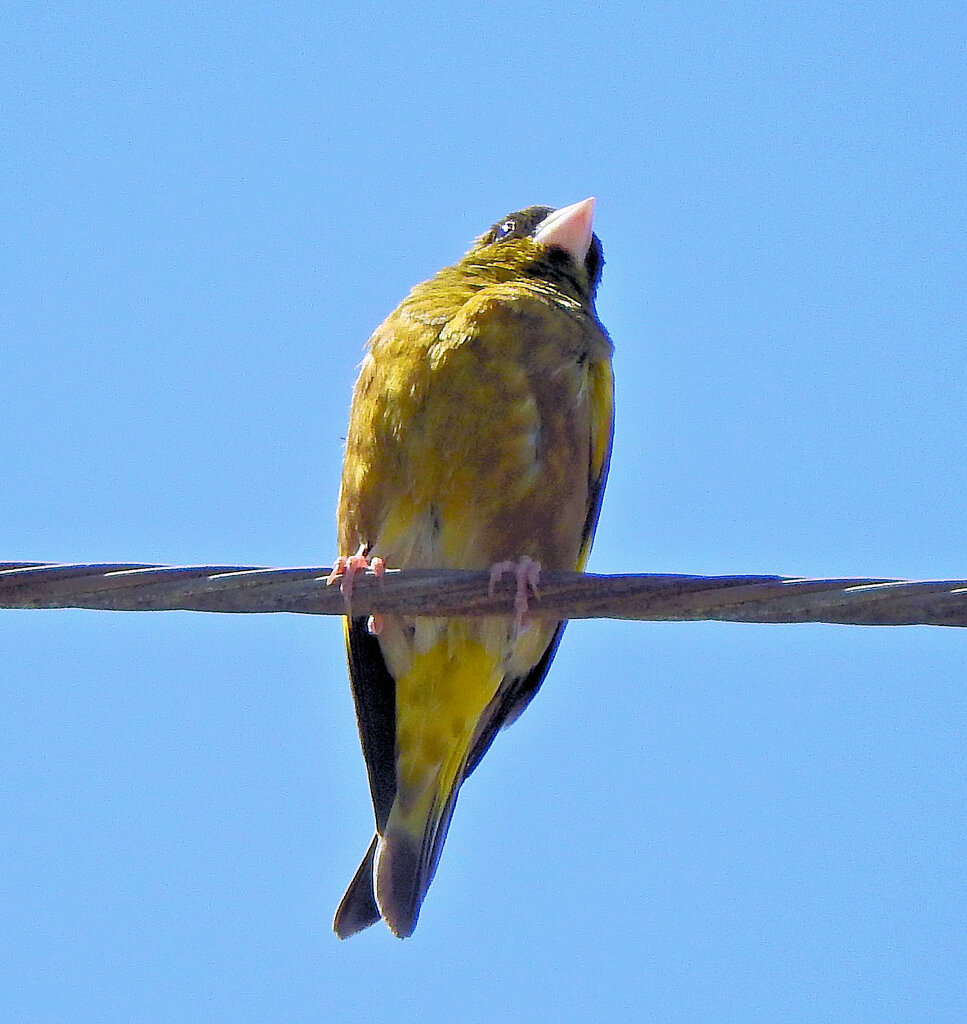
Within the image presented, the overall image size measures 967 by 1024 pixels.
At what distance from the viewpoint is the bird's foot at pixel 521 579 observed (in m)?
3.56

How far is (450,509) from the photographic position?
15.4ft

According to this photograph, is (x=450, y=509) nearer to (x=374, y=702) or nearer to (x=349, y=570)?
(x=374, y=702)

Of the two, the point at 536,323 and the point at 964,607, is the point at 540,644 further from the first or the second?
the point at 964,607

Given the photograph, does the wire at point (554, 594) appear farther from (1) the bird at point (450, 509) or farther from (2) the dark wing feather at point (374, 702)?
(2) the dark wing feather at point (374, 702)

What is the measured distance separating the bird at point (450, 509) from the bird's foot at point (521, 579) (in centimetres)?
50

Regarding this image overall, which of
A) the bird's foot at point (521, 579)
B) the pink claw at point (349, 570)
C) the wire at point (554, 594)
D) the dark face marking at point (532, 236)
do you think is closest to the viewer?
the wire at point (554, 594)

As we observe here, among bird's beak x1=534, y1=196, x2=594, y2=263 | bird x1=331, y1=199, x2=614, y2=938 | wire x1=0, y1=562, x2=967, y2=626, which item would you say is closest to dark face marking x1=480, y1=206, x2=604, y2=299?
bird's beak x1=534, y1=196, x2=594, y2=263

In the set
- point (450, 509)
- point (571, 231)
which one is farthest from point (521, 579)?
point (571, 231)

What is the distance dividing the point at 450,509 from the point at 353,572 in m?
0.83

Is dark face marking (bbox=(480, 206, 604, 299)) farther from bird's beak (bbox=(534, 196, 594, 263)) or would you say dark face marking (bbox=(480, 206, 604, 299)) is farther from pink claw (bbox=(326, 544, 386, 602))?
pink claw (bbox=(326, 544, 386, 602))

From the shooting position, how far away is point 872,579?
3.08m

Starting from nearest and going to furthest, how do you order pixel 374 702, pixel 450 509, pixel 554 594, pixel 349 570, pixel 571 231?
pixel 554 594, pixel 349 570, pixel 450 509, pixel 374 702, pixel 571 231

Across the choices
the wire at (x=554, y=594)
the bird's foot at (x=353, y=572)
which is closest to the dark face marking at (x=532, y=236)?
the bird's foot at (x=353, y=572)

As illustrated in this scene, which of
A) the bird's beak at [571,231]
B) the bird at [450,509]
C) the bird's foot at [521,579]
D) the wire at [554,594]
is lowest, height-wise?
the wire at [554,594]
